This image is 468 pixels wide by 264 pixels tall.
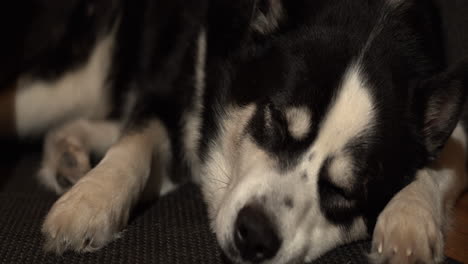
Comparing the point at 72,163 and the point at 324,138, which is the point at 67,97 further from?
the point at 324,138

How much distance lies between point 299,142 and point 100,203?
518 mm

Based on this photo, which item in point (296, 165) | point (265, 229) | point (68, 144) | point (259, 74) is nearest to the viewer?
point (265, 229)

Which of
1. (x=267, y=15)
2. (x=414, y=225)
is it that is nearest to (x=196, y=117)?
(x=267, y=15)

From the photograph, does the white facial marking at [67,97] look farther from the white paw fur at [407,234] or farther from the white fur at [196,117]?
the white paw fur at [407,234]

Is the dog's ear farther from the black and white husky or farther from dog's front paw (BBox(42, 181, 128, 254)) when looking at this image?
dog's front paw (BBox(42, 181, 128, 254))

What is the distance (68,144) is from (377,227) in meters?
1.08

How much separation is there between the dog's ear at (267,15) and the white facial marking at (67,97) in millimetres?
778

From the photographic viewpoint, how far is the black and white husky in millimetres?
1314

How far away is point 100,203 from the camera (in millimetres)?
1411

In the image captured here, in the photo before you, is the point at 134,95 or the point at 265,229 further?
the point at 134,95

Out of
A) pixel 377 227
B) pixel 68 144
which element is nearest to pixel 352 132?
pixel 377 227

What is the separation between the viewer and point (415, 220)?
1.34m

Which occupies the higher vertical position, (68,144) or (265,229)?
(265,229)

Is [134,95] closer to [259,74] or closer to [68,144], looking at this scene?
[68,144]
